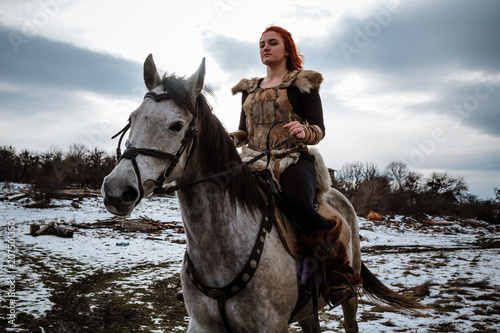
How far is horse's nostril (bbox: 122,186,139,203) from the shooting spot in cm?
162

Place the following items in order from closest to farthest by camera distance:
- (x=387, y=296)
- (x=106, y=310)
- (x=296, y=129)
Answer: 1. (x=296, y=129)
2. (x=387, y=296)
3. (x=106, y=310)

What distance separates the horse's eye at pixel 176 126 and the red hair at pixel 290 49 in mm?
1644

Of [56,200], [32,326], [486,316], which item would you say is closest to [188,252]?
[32,326]

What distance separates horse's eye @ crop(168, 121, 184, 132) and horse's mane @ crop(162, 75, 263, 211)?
13cm

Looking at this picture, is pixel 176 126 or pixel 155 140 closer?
pixel 155 140

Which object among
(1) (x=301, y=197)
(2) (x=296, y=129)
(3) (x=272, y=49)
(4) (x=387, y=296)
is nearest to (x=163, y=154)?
(2) (x=296, y=129)

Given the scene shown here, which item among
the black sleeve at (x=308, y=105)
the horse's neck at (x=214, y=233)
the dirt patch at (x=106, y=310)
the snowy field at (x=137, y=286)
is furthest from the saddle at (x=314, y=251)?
the dirt patch at (x=106, y=310)

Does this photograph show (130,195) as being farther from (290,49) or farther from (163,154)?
(290,49)

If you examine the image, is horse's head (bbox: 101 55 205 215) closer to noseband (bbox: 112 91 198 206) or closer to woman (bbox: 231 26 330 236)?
noseband (bbox: 112 91 198 206)

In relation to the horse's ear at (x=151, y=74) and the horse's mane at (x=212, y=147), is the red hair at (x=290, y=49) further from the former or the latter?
the horse's ear at (x=151, y=74)

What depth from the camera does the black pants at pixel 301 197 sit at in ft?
8.18

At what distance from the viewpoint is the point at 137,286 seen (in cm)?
650

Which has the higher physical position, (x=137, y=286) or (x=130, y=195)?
(x=130, y=195)

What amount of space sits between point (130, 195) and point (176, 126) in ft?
1.73
